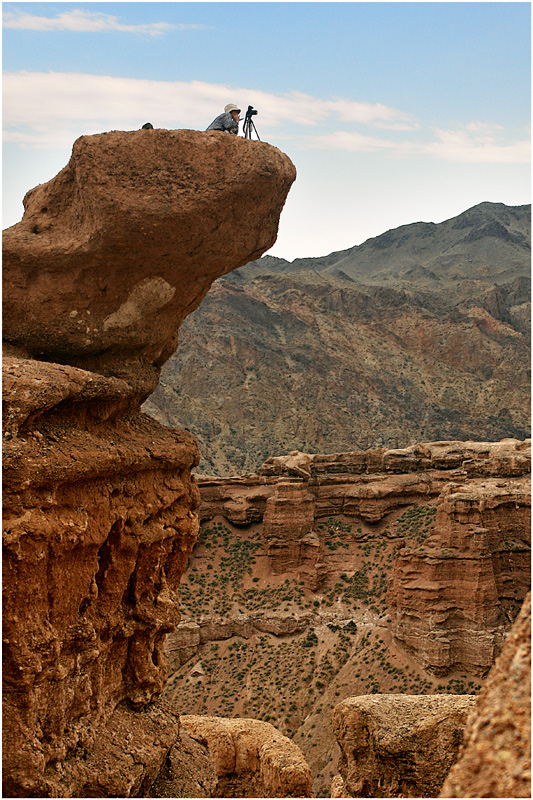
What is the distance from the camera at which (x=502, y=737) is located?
3.20 meters

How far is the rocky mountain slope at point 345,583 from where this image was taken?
35.6m

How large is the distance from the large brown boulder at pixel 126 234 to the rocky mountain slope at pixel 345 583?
71.6 feet

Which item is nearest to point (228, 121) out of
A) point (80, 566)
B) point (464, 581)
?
point (80, 566)

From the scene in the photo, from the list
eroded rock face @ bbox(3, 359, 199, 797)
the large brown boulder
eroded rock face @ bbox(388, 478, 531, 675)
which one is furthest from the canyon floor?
the large brown boulder

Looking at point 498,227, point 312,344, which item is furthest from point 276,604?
point 498,227

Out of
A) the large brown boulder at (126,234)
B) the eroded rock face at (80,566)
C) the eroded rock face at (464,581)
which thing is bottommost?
the eroded rock face at (464,581)

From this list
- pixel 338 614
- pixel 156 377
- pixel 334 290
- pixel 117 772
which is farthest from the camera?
pixel 334 290

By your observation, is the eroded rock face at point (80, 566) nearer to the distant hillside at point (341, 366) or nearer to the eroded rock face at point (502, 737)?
the eroded rock face at point (502, 737)

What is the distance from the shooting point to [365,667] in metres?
36.9

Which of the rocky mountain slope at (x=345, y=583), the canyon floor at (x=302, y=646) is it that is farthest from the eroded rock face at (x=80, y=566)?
the canyon floor at (x=302, y=646)

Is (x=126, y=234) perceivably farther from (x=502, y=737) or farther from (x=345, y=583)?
(x=345, y=583)

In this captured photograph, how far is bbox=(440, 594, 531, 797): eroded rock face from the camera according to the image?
304 centimetres

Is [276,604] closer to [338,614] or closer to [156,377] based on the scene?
[338,614]

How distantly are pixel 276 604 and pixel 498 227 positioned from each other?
426 feet
